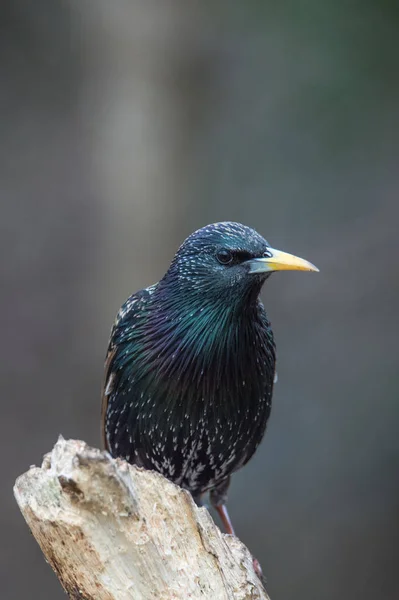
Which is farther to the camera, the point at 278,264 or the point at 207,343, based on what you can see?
the point at 207,343

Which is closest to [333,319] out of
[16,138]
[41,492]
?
[16,138]

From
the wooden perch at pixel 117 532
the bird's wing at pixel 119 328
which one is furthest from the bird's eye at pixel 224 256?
the wooden perch at pixel 117 532

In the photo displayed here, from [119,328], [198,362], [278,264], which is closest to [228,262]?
[278,264]

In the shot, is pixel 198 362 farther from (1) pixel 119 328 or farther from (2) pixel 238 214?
(2) pixel 238 214

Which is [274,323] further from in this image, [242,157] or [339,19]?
[339,19]

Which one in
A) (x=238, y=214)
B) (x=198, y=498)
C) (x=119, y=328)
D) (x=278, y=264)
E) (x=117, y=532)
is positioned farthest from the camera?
(x=238, y=214)

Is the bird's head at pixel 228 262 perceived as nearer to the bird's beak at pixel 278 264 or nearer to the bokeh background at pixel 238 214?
the bird's beak at pixel 278 264

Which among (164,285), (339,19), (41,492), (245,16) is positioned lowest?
(41,492)

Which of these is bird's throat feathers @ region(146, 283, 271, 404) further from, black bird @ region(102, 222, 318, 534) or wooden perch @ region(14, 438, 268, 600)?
wooden perch @ region(14, 438, 268, 600)
